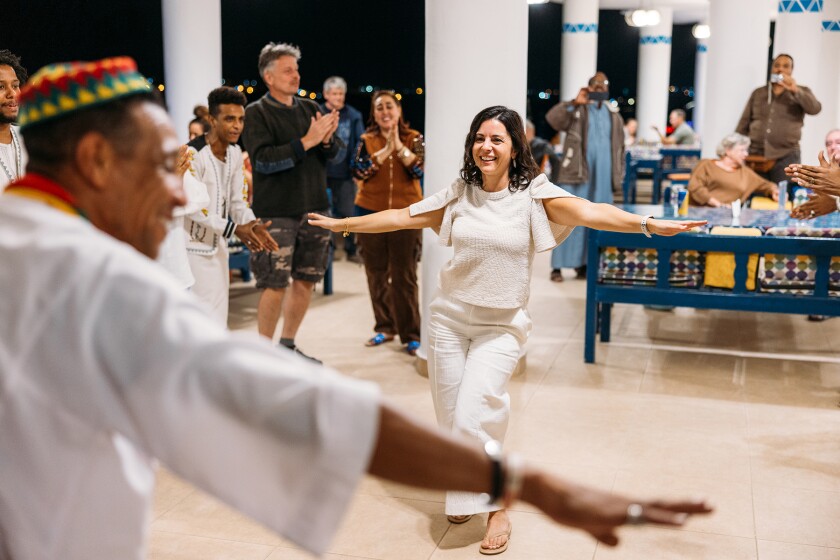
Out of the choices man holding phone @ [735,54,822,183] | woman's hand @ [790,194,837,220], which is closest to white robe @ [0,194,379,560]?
woman's hand @ [790,194,837,220]

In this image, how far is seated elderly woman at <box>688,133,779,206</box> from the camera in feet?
21.4

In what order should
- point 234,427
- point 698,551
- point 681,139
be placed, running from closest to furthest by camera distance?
point 234,427 → point 698,551 → point 681,139

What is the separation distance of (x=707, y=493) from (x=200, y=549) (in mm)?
1903

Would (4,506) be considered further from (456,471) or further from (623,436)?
(623,436)

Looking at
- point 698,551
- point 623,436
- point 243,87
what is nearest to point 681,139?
point 243,87

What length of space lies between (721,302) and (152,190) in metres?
4.46

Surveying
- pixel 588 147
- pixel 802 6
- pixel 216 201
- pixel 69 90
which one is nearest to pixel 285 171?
pixel 216 201

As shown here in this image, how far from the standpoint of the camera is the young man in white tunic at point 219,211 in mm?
3957

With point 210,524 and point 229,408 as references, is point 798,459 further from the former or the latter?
point 229,408

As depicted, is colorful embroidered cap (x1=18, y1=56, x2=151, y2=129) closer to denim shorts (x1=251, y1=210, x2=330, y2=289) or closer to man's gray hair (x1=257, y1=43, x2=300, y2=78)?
denim shorts (x1=251, y1=210, x2=330, y2=289)

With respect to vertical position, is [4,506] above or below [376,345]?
above

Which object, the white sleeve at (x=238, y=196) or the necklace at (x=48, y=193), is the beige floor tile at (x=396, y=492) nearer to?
the white sleeve at (x=238, y=196)

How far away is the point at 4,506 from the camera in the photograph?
1.12 metres

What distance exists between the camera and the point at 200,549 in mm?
3113
